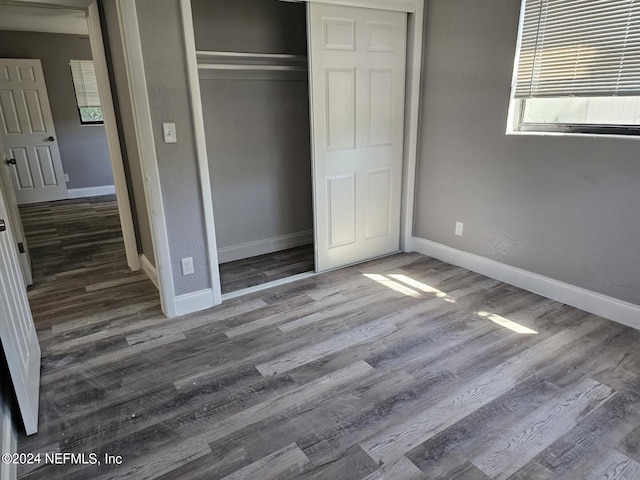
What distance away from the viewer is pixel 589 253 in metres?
2.73

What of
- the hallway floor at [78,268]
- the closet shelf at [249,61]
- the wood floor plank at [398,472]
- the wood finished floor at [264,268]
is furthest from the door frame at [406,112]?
the wood floor plank at [398,472]

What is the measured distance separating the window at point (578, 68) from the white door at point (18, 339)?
3.26 metres

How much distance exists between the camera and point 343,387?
211cm

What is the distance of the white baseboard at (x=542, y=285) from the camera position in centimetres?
262

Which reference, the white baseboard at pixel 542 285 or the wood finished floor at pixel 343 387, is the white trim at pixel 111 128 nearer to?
the wood finished floor at pixel 343 387

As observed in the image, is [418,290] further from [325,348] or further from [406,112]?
[406,112]

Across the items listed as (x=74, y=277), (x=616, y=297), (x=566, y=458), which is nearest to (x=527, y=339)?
(x=616, y=297)

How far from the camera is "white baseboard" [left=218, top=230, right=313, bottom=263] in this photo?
394cm

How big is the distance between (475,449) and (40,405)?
206cm

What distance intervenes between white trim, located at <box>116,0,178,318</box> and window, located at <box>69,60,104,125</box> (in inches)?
208

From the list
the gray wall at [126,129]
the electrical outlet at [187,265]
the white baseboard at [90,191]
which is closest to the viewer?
the electrical outlet at [187,265]

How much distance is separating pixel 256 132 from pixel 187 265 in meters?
1.56

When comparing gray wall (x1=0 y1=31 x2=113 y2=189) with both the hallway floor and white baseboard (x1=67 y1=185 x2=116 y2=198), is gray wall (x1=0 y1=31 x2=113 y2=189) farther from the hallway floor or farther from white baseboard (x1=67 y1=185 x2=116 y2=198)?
the hallway floor

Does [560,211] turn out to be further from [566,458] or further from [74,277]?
[74,277]
